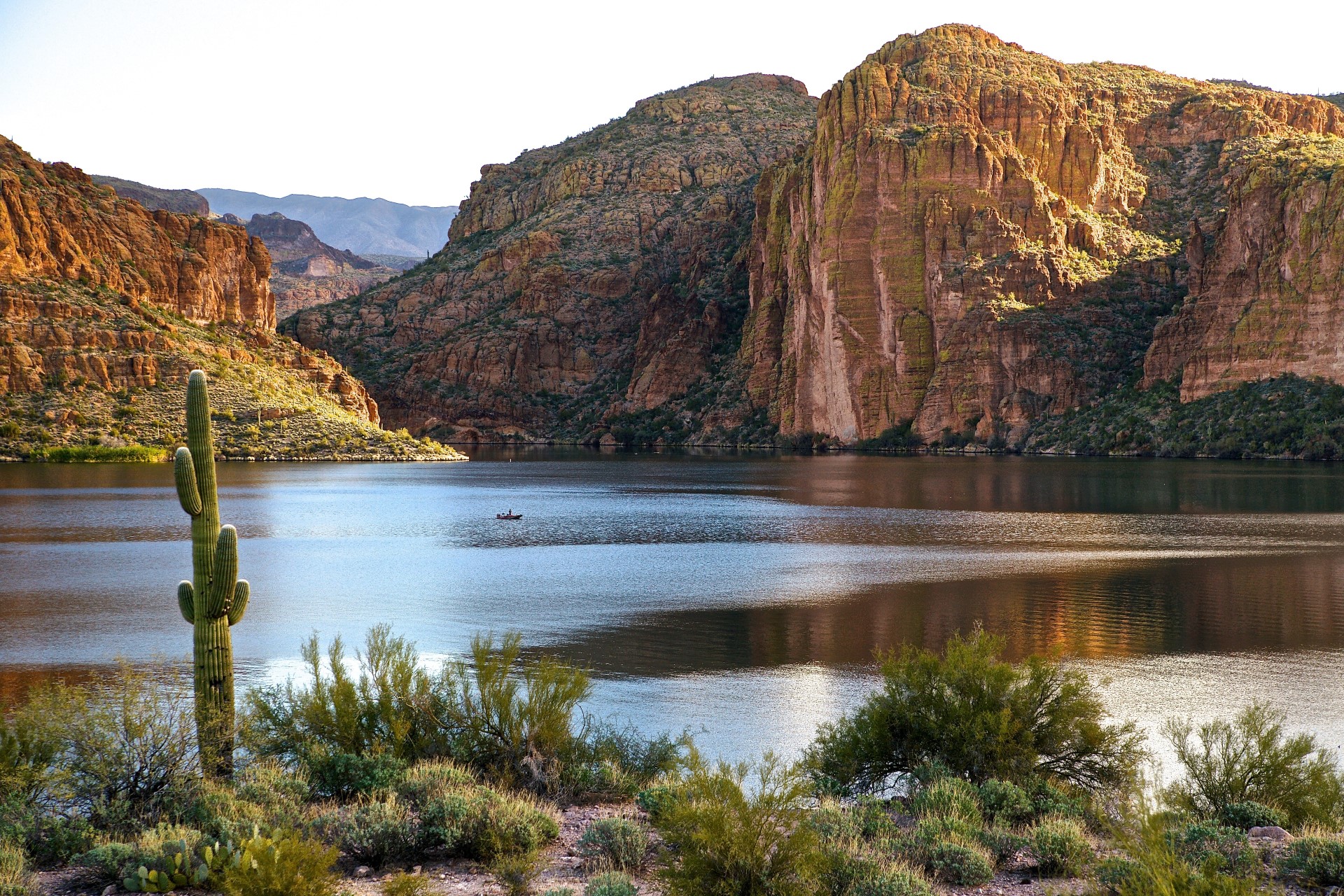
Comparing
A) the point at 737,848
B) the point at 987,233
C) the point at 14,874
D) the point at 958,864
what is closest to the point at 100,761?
the point at 14,874

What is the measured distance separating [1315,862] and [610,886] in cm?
564

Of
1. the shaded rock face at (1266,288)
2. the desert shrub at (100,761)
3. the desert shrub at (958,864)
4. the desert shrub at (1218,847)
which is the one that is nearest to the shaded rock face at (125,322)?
the shaded rock face at (1266,288)

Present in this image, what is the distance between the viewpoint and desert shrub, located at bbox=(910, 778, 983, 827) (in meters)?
10.9

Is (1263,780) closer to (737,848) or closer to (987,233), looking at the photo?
(737,848)

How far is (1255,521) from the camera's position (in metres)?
45.2

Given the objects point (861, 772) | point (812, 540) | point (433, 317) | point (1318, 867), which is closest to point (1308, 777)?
point (1318, 867)

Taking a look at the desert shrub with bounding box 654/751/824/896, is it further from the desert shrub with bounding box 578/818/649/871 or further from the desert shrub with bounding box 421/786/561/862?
the desert shrub with bounding box 421/786/561/862

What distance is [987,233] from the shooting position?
128125mm

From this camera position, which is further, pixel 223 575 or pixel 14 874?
pixel 223 575

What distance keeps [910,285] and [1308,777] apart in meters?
123

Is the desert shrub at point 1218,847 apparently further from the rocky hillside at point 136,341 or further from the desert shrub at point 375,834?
the rocky hillside at point 136,341

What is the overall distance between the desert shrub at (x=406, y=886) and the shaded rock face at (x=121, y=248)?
9707cm

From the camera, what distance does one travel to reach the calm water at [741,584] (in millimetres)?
19656

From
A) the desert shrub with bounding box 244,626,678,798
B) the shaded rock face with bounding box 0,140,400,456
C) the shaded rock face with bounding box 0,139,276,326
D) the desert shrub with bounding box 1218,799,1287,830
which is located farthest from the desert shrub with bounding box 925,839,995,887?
the shaded rock face with bounding box 0,139,276,326
